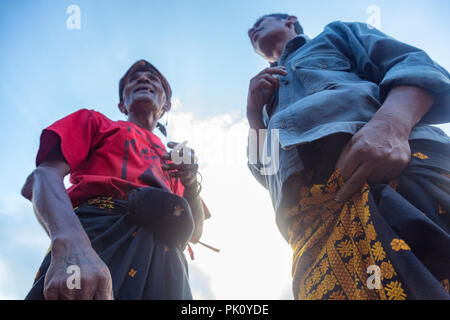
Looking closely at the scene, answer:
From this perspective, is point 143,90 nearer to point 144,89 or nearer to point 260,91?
point 144,89

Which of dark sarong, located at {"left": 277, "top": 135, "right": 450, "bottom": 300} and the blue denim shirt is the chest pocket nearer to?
the blue denim shirt

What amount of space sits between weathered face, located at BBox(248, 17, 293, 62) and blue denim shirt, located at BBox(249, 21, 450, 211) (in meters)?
0.62

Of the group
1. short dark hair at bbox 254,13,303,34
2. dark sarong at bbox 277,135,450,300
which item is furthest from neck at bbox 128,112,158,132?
dark sarong at bbox 277,135,450,300

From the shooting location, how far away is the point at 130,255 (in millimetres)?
1657

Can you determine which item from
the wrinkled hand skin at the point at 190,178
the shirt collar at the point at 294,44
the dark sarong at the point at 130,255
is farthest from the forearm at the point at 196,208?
the shirt collar at the point at 294,44

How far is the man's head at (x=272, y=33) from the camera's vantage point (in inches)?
95.0

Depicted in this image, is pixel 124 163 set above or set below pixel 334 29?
below

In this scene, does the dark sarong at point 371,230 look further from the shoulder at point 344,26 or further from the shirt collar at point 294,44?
the shirt collar at point 294,44

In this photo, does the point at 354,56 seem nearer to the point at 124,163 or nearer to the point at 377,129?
the point at 377,129

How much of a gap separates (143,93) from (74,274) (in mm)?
2323
